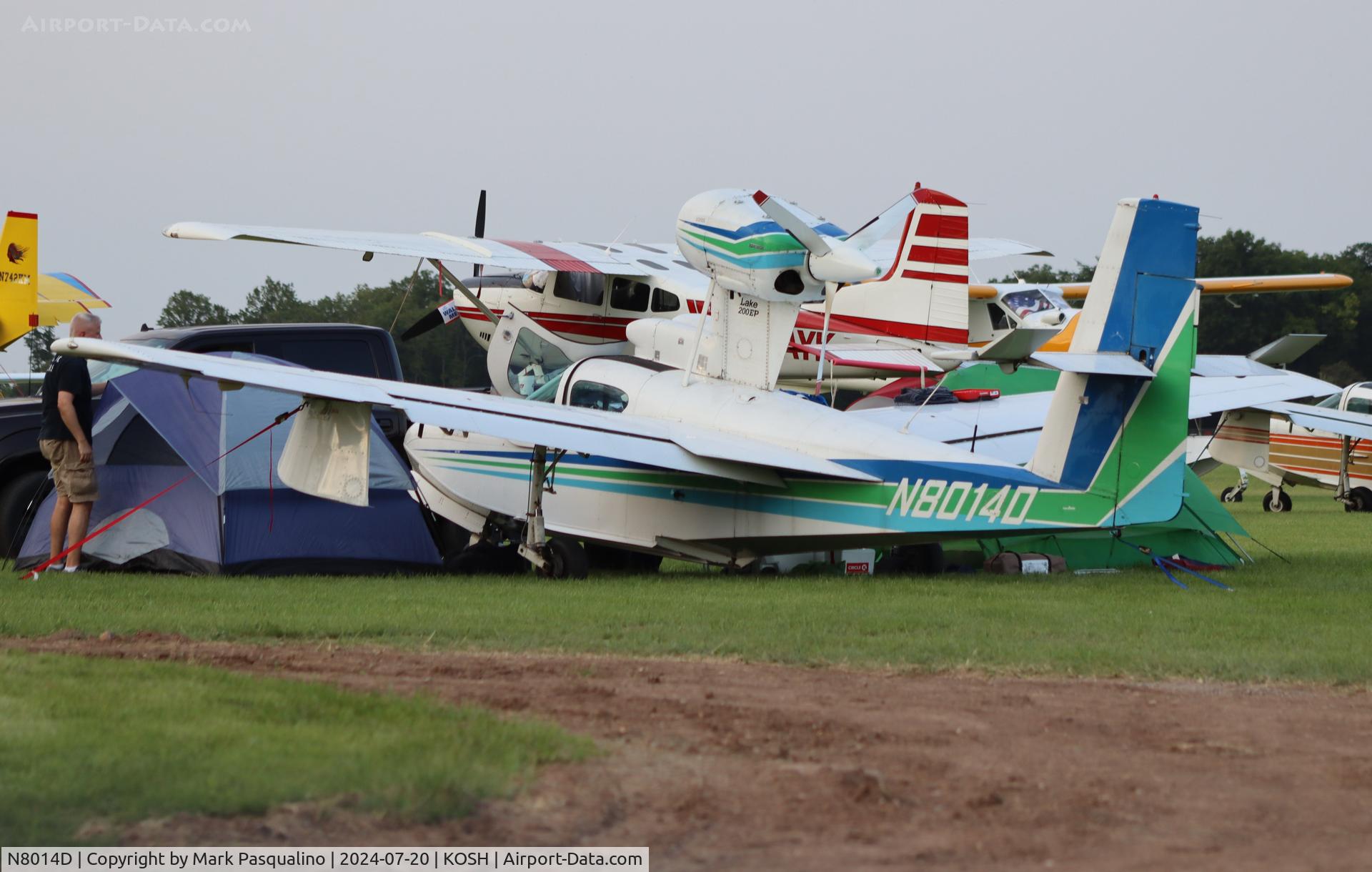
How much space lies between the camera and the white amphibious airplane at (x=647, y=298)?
62.4 feet

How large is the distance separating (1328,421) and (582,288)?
11.8 meters

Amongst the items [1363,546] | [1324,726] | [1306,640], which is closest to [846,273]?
[1306,640]

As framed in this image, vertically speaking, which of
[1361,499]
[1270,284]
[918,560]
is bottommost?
[1361,499]

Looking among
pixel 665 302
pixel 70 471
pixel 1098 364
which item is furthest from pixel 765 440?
pixel 665 302

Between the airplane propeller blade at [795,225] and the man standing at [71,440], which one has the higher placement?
the airplane propeller blade at [795,225]

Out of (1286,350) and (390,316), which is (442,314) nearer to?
(1286,350)

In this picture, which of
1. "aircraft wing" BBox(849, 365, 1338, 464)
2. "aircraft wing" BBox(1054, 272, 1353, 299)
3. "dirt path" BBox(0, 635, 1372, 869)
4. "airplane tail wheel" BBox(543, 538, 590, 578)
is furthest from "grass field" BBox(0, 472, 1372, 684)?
"aircraft wing" BBox(1054, 272, 1353, 299)

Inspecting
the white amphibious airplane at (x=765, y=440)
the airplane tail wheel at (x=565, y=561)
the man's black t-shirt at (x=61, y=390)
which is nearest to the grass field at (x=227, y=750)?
the white amphibious airplane at (x=765, y=440)

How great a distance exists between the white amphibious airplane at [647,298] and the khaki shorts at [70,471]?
6.32 metres

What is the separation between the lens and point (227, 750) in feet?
18.4

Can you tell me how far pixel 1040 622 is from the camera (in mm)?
10000

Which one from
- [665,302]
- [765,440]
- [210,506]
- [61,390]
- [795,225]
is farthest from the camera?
[665,302]

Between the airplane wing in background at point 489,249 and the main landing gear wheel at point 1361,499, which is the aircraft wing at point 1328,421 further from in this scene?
the main landing gear wheel at point 1361,499

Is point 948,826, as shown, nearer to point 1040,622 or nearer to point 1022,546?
point 1040,622
